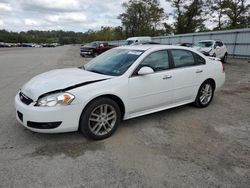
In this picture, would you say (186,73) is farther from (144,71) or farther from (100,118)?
(100,118)

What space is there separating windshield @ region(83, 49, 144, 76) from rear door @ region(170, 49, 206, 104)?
2.99 feet

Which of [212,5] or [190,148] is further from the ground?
[212,5]

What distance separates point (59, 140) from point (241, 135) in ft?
10.2

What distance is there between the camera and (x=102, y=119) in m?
3.84

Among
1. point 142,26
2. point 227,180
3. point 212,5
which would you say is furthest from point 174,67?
point 142,26

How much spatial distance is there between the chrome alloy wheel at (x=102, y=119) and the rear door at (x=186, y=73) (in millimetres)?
1553

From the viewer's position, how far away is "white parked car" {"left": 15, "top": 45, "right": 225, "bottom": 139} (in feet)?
11.4

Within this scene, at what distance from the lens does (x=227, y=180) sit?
9.28 feet

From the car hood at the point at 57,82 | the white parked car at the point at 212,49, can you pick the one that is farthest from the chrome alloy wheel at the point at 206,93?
the white parked car at the point at 212,49

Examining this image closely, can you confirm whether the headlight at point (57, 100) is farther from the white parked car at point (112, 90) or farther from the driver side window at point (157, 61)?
the driver side window at point (157, 61)

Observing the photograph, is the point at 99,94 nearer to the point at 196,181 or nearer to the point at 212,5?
the point at 196,181

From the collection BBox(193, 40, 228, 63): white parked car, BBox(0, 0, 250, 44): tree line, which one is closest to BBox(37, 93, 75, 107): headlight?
BBox(193, 40, 228, 63): white parked car

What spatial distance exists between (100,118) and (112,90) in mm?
492

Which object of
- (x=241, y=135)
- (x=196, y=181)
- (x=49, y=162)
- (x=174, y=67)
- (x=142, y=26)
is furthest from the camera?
(x=142, y=26)
